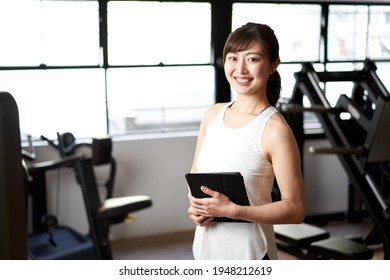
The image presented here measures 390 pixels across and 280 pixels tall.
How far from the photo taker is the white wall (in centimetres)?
297

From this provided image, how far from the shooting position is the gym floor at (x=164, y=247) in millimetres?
2768

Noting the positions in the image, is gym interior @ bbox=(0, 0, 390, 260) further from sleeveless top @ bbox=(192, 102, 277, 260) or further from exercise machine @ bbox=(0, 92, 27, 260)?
exercise machine @ bbox=(0, 92, 27, 260)

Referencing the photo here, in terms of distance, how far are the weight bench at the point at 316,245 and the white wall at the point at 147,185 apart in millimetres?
814

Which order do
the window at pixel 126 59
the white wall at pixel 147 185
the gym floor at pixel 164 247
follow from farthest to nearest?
the white wall at pixel 147 185 < the gym floor at pixel 164 247 < the window at pixel 126 59

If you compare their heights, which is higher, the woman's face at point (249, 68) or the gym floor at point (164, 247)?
the woman's face at point (249, 68)

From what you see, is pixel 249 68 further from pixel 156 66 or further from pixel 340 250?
pixel 156 66

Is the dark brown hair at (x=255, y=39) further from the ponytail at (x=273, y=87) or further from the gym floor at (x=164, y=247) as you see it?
the gym floor at (x=164, y=247)

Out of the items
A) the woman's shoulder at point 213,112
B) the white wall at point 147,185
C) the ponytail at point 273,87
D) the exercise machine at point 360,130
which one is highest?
the ponytail at point 273,87

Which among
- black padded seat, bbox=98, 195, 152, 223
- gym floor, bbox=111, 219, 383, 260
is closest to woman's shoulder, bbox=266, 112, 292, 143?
black padded seat, bbox=98, 195, 152, 223

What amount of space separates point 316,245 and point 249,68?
1.20 metres

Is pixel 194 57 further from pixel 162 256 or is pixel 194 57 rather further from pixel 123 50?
pixel 162 256

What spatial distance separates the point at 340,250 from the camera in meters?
1.86

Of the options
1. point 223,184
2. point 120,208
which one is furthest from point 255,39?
point 120,208

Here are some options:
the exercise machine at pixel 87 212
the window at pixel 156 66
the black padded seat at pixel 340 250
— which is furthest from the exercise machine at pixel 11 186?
the window at pixel 156 66
